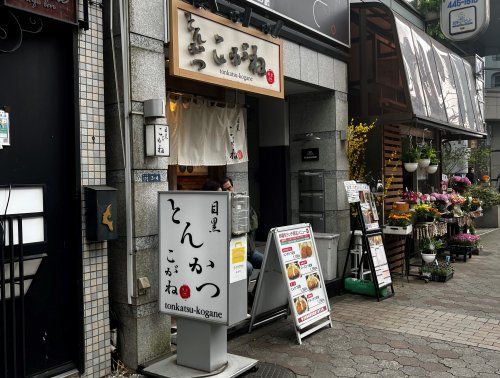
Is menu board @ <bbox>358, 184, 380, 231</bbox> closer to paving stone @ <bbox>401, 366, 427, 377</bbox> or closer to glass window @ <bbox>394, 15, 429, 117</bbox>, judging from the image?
glass window @ <bbox>394, 15, 429, 117</bbox>

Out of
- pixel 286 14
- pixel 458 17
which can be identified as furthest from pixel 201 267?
pixel 458 17

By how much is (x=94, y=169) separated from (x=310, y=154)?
484cm

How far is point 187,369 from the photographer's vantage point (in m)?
4.68

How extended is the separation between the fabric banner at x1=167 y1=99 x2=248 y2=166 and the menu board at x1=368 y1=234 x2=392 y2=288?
2.63 m

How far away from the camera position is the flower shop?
8.48 m

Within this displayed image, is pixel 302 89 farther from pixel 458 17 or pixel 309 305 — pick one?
pixel 458 17

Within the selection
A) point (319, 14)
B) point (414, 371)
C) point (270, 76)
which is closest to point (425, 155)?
point (319, 14)

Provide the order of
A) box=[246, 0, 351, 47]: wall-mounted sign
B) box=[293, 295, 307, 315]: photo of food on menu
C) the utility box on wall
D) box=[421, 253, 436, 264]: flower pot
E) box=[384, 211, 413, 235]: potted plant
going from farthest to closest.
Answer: box=[421, 253, 436, 264]: flower pot, box=[384, 211, 413, 235]: potted plant, box=[246, 0, 351, 47]: wall-mounted sign, box=[293, 295, 307, 315]: photo of food on menu, the utility box on wall

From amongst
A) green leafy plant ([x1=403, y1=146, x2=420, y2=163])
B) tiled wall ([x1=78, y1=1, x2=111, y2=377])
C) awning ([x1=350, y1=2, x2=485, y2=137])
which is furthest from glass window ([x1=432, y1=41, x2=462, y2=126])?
tiled wall ([x1=78, y1=1, x2=111, y2=377])

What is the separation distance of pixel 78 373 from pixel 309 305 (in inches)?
113

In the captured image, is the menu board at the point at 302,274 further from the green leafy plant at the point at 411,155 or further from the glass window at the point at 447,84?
the glass window at the point at 447,84

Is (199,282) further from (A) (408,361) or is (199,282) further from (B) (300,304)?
(A) (408,361)

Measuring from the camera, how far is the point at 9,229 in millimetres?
3834

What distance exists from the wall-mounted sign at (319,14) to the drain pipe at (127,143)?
2227 mm
